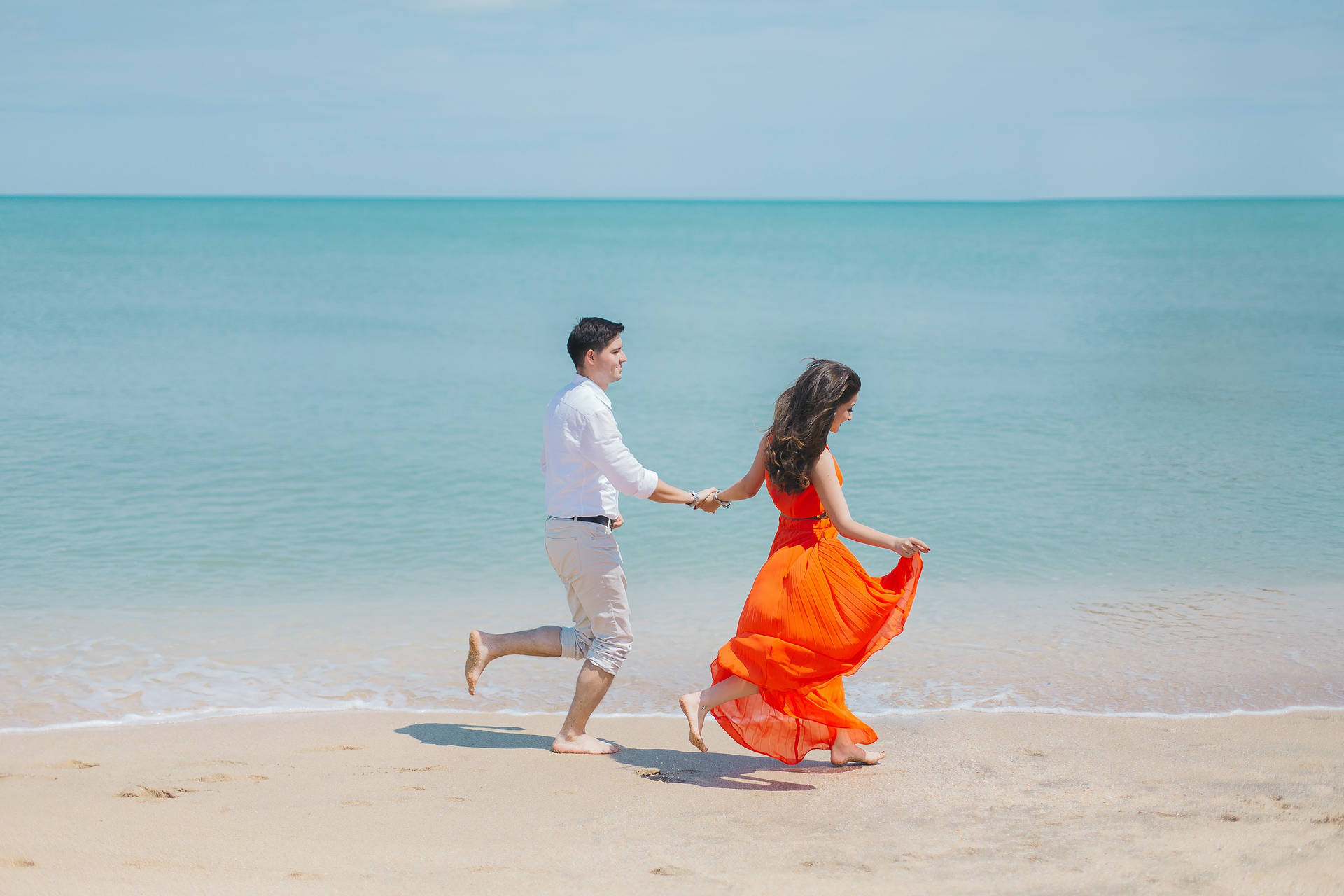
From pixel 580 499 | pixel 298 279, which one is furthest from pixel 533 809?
pixel 298 279

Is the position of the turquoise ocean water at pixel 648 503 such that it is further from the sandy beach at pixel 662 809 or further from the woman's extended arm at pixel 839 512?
the woman's extended arm at pixel 839 512

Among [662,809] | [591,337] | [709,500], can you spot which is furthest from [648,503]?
[662,809]

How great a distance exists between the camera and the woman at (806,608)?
13.1ft

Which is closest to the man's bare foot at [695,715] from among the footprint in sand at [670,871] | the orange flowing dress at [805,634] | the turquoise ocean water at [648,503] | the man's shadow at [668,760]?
the orange flowing dress at [805,634]

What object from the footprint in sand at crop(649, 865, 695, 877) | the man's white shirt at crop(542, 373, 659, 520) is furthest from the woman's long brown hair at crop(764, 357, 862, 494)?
the footprint in sand at crop(649, 865, 695, 877)

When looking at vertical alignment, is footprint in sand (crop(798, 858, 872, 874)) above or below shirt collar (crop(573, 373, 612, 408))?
below

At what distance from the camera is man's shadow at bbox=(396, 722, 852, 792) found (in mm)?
4164

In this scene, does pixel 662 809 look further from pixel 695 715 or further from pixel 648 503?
pixel 648 503

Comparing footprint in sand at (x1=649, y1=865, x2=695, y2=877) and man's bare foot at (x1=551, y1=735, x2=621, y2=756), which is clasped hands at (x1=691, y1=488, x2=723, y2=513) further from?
footprint in sand at (x1=649, y1=865, x2=695, y2=877)

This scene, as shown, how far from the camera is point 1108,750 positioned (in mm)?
4465

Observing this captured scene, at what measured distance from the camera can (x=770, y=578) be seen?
161 inches

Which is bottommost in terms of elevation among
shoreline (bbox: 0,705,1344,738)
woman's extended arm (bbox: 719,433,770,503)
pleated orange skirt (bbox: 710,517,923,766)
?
shoreline (bbox: 0,705,1344,738)

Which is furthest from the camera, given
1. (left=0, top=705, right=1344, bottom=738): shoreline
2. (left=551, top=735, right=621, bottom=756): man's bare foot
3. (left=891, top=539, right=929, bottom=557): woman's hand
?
(left=0, top=705, right=1344, bottom=738): shoreline

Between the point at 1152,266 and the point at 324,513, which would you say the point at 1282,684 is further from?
the point at 1152,266
